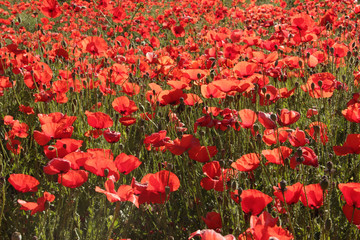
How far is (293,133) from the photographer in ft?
5.57

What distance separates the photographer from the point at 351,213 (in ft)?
4.03

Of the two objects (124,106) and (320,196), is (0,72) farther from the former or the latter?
(320,196)

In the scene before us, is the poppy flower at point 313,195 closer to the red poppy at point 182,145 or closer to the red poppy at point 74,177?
the red poppy at point 182,145

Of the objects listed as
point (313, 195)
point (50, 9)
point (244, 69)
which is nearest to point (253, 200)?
point (313, 195)

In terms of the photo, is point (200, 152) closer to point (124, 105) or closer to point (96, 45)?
point (124, 105)

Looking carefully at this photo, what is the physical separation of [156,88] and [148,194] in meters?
1.05

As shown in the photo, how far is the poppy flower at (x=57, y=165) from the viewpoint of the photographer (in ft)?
4.31

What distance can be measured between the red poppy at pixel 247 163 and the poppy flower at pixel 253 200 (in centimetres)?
21

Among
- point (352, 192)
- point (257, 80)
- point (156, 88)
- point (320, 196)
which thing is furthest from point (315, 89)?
point (352, 192)

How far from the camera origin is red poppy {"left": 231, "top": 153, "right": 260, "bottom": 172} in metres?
1.49

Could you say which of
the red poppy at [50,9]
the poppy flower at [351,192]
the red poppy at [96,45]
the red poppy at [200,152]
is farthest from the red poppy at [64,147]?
the red poppy at [50,9]

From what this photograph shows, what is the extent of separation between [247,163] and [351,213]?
43 centimetres

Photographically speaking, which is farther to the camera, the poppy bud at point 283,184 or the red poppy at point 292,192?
the red poppy at point 292,192

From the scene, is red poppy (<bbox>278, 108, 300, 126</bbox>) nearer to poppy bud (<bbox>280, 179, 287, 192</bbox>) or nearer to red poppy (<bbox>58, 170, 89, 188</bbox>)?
poppy bud (<bbox>280, 179, 287, 192</bbox>)
